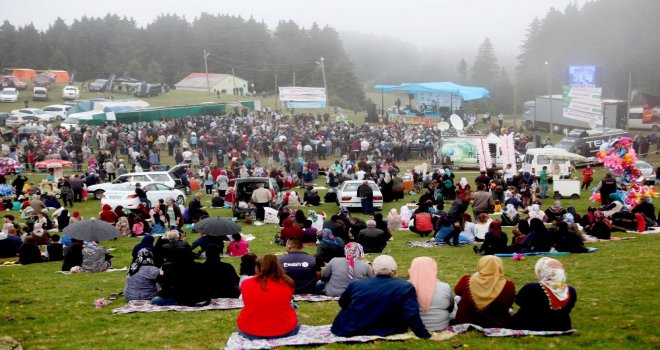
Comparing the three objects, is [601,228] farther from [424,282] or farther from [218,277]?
[218,277]

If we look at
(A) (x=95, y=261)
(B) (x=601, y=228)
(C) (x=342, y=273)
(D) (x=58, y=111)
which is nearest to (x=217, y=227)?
(A) (x=95, y=261)

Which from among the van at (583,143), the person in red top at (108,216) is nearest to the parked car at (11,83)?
the van at (583,143)

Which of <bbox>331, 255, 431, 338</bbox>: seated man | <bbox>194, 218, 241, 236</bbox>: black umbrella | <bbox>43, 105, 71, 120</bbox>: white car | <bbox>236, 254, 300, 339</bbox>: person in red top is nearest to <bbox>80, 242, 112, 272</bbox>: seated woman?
<bbox>194, 218, 241, 236</bbox>: black umbrella

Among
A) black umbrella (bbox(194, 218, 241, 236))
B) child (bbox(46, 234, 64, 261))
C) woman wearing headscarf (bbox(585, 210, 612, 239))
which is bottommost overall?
child (bbox(46, 234, 64, 261))

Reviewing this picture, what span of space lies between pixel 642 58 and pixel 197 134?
58.3 meters

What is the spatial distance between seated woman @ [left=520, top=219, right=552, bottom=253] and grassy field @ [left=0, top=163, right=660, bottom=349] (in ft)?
2.14

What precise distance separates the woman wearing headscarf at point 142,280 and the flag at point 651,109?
185 feet

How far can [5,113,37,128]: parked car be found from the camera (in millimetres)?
51781

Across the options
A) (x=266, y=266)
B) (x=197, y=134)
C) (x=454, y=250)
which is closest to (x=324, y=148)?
(x=197, y=134)

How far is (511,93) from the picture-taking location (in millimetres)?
92062

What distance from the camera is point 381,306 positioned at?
836 cm

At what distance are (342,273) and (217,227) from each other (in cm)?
537

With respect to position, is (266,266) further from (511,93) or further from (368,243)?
(511,93)

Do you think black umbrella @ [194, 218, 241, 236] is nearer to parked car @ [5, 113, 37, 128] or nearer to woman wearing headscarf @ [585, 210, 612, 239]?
woman wearing headscarf @ [585, 210, 612, 239]
